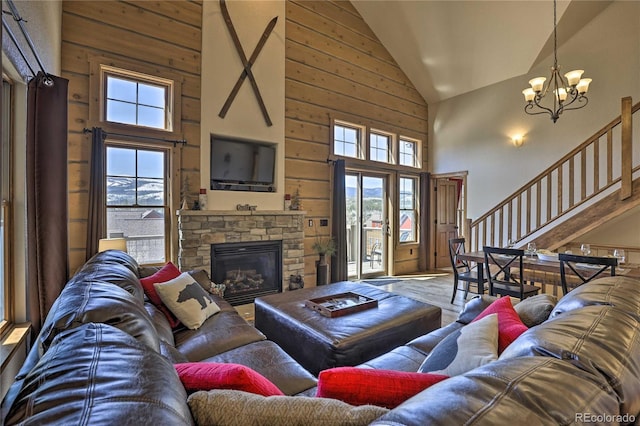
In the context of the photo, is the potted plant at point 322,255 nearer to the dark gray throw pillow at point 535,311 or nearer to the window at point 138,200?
the window at point 138,200

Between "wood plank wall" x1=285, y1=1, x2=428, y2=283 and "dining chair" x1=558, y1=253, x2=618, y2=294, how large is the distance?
3220mm

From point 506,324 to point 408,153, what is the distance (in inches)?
227

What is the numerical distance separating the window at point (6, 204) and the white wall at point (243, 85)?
213cm

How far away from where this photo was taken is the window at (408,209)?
21.7 ft

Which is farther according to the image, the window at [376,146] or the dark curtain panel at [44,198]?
the window at [376,146]

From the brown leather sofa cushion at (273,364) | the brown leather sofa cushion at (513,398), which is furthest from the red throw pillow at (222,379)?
the brown leather sofa cushion at (273,364)

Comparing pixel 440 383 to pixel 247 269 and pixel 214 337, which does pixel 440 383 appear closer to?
pixel 214 337

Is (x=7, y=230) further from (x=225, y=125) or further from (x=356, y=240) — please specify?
(x=356, y=240)

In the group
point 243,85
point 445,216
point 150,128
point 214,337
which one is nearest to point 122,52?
point 150,128

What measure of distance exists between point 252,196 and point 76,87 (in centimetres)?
229

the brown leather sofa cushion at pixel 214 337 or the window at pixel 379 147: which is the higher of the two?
the window at pixel 379 147

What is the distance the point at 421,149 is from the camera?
6902 millimetres

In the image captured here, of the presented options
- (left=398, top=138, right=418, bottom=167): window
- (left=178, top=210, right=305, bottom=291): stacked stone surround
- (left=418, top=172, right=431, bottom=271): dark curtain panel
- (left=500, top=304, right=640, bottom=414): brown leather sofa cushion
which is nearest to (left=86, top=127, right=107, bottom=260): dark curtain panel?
(left=178, top=210, right=305, bottom=291): stacked stone surround

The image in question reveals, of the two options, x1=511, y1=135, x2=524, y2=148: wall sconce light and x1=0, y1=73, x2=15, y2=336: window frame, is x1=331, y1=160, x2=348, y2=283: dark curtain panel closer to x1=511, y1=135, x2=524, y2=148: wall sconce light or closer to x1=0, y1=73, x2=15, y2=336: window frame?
x1=511, y1=135, x2=524, y2=148: wall sconce light
